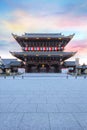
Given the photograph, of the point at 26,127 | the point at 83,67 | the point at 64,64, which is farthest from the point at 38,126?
the point at 83,67

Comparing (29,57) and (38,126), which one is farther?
(29,57)

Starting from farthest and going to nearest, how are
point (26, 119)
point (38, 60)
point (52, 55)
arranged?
1. point (38, 60)
2. point (52, 55)
3. point (26, 119)

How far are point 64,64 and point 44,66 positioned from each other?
6.44m

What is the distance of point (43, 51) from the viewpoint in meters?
49.8

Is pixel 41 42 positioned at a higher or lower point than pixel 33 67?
higher

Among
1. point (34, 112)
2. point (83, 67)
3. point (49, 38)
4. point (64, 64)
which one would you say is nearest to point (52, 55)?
point (49, 38)

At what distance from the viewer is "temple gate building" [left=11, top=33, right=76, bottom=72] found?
48.0 m

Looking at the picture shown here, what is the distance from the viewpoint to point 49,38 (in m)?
48.0

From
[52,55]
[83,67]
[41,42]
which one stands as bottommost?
[83,67]

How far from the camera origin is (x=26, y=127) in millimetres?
4941

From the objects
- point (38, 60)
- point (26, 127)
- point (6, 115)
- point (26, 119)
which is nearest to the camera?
point (26, 127)

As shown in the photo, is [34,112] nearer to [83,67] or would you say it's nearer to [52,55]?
[52,55]

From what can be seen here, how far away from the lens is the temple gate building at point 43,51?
157ft

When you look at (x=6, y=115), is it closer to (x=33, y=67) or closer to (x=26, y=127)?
(x=26, y=127)
